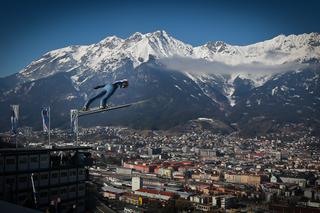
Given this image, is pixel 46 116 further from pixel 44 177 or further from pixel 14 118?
pixel 44 177

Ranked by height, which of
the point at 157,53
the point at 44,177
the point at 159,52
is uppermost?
the point at 159,52

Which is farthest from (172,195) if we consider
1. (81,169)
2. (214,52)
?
(214,52)

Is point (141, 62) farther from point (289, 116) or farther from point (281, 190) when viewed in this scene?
point (281, 190)

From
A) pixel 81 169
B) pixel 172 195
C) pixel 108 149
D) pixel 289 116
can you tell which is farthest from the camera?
pixel 289 116

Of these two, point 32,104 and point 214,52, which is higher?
point 214,52

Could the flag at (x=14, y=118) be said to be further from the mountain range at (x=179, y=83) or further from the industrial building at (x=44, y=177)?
the mountain range at (x=179, y=83)

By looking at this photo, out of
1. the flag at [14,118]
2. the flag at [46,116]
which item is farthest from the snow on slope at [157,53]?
the flag at [14,118]

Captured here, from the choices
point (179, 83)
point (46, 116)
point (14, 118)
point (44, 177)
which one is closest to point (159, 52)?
point (179, 83)

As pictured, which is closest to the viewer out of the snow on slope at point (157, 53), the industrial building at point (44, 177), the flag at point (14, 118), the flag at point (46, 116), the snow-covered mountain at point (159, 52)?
the industrial building at point (44, 177)

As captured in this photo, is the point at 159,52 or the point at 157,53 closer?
the point at 157,53
